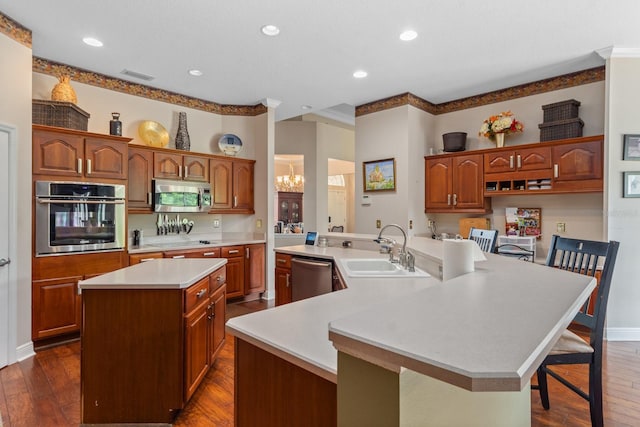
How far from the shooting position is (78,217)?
10.9 ft

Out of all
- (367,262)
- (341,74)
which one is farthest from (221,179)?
(367,262)

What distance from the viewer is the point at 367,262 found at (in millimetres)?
2906

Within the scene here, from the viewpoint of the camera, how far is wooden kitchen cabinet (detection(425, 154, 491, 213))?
4.49 meters

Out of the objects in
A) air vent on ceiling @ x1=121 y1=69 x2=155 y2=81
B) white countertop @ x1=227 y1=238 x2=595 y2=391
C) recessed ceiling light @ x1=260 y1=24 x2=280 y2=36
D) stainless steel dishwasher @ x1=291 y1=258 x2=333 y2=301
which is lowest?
stainless steel dishwasher @ x1=291 y1=258 x2=333 y2=301

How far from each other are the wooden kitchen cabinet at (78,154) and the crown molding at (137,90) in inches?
36.9

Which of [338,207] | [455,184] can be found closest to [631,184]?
[455,184]

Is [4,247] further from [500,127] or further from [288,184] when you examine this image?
[288,184]

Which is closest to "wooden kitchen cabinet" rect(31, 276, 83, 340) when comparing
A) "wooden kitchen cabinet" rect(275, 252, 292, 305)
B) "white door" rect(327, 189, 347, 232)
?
"wooden kitchen cabinet" rect(275, 252, 292, 305)

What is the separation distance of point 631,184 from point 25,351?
18.9 ft

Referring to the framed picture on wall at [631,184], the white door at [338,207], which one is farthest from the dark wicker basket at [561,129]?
the white door at [338,207]

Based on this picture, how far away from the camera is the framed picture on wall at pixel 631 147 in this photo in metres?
3.34

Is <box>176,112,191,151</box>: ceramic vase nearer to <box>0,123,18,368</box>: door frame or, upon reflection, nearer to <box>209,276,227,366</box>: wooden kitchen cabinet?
<box>0,123,18,368</box>: door frame

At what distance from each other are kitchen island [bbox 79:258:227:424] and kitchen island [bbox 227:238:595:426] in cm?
88

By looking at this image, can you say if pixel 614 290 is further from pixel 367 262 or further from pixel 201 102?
pixel 201 102
